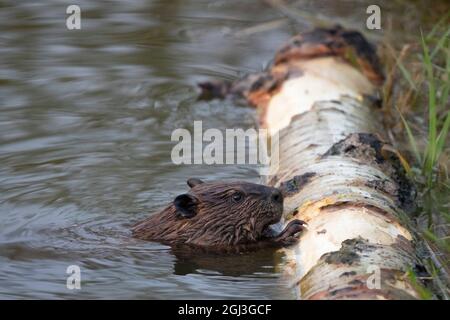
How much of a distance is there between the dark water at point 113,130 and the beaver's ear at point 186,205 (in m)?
0.23

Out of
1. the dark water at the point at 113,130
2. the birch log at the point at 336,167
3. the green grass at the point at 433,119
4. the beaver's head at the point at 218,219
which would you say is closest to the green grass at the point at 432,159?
the green grass at the point at 433,119

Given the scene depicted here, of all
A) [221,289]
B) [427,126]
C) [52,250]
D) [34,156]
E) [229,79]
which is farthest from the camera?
[229,79]

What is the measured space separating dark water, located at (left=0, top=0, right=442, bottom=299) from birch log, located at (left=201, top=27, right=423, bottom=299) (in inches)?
12.7

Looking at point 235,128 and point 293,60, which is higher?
point 293,60

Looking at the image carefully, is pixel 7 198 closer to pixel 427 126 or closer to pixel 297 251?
pixel 297 251

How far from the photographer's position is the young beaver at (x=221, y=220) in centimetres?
632

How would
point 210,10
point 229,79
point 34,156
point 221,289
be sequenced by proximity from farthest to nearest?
point 210,10
point 229,79
point 34,156
point 221,289

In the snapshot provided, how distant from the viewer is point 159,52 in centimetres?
1065

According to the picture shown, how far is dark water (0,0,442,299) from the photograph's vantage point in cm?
586

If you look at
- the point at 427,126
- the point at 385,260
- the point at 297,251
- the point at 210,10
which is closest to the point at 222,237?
the point at 297,251

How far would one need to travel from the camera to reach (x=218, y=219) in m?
6.38

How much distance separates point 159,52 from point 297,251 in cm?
509

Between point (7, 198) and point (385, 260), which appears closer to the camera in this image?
point (385, 260)

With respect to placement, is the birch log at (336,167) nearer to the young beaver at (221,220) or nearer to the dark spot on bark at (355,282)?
the dark spot on bark at (355,282)
